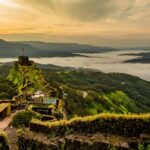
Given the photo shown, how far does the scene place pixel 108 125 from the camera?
19.2 meters

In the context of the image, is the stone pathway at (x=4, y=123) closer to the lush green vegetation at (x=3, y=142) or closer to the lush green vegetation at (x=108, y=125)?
the lush green vegetation at (x=3, y=142)

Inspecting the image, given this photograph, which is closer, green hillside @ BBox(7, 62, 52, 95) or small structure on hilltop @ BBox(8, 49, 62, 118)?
small structure on hilltop @ BBox(8, 49, 62, 118)

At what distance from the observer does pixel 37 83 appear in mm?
80812

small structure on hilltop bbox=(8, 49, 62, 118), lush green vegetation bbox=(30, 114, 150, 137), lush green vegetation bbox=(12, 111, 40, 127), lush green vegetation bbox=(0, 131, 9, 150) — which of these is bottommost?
small structure on hilltop bbox=(8, 49, 62, 118)

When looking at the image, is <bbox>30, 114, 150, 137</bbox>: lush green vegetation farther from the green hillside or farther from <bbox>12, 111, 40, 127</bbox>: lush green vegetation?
the green hillside

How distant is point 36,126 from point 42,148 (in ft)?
9.49

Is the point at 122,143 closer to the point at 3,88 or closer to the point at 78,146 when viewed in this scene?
the point at 78,146

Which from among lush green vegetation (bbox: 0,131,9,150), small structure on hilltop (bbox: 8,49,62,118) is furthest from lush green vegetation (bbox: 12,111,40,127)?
lush green vegetation (bbox: 0,131,9,150)

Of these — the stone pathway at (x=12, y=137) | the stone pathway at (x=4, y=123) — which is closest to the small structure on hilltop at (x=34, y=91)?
the stone pathway at (x=4, y=123)

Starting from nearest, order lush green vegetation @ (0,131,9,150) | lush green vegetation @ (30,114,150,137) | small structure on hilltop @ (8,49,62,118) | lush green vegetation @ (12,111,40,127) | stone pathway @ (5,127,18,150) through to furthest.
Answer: lush green vegetation @ (30,114,150,137) < lush green vegetation @ (0,131,9,150) < stone pathway @ (5,127,18,150) < lush green vegetation @ (12,111,40,127) < small structure on hilltop @ (8,49,62,118)

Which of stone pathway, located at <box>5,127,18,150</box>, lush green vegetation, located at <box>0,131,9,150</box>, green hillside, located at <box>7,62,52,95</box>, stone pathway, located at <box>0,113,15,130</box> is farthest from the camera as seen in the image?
green hillside, located at <box>7,62,52,95</box>

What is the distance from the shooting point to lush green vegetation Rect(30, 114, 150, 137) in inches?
716

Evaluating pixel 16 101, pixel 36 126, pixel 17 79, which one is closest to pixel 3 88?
pixel 17 79

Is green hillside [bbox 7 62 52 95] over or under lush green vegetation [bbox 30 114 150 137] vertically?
under
